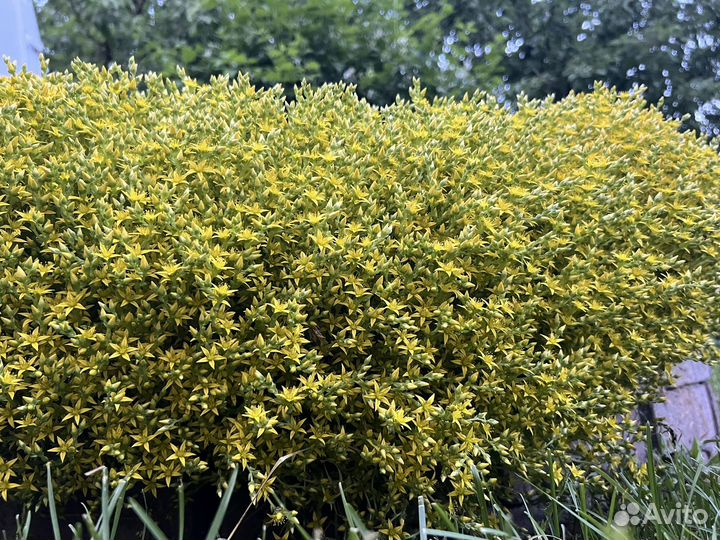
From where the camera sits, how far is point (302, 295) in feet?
7.23

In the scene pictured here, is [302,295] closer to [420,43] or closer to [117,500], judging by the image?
[117,500]

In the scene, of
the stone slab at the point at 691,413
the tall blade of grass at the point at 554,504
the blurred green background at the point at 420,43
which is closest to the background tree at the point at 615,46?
the blurred green background at the point at 420,43

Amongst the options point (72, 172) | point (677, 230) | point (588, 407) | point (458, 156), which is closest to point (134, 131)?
point (72, 172)

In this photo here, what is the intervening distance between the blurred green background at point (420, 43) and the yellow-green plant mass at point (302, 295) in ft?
13.5

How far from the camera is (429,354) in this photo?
2303mm

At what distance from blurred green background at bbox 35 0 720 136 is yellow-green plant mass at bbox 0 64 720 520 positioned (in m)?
4.10

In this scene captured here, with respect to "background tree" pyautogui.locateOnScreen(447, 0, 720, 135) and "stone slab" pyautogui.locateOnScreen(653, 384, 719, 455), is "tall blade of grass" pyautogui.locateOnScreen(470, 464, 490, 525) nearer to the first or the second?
"stone slab" pyautogui.locateOnScreen(653, 384, 719, 455)

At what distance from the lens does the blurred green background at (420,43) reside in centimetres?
699

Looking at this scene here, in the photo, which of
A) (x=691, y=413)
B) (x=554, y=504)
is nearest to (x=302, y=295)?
(x=554, y=504)

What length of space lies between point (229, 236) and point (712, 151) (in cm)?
268

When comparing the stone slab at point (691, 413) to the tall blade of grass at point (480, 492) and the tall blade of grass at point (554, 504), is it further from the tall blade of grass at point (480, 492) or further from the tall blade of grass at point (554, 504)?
the tall blade of grass at point (480, 492)

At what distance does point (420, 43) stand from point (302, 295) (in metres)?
6.04

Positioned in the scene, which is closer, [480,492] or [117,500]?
[117,500]

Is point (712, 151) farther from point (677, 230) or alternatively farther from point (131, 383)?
point (131, 383)
